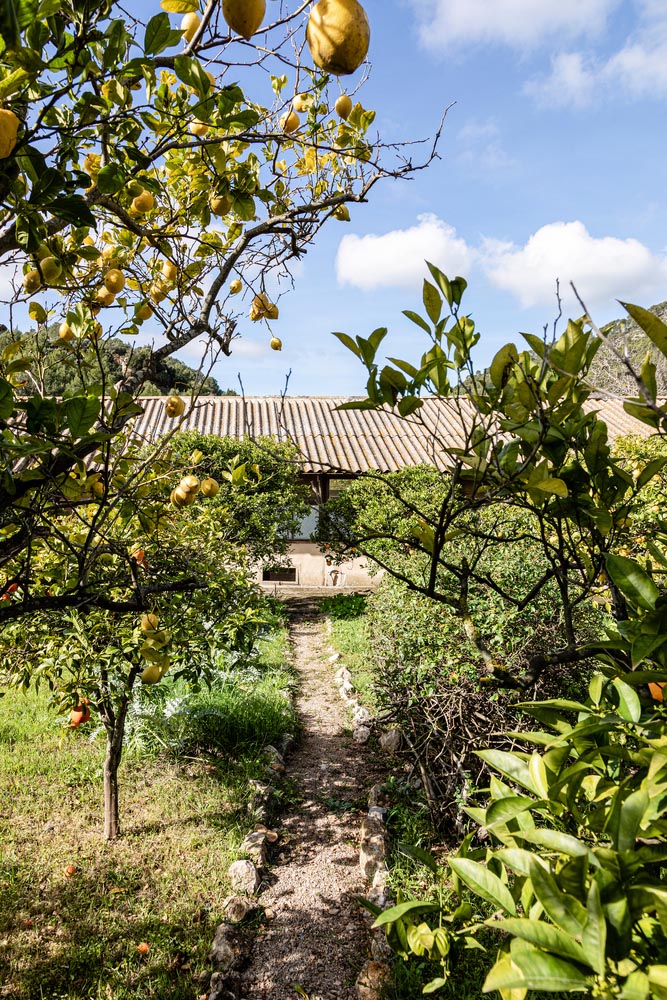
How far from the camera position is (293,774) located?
15.3 ft

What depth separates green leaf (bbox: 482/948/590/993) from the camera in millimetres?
519

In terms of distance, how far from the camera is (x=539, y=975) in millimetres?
524

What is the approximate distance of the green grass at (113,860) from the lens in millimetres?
2662

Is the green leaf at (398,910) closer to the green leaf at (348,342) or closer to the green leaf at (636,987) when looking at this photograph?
the green leaf at (636,987)

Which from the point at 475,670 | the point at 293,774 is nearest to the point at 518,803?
the point at 475,670

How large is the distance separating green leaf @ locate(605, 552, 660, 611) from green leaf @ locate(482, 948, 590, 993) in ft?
1.39

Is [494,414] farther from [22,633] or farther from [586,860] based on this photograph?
[22,633]

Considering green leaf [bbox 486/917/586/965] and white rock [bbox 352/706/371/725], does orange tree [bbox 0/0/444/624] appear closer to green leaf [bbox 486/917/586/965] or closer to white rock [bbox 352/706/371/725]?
green leaf [bbox 486/917/586/965]

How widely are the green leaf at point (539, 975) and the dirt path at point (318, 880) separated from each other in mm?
2692

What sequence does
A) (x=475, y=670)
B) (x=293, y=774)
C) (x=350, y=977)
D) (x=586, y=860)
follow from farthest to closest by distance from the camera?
(x=293, y=774), (x=475, y=670), (x=350, y=977), (x=586, y=860)

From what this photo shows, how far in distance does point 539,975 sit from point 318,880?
11.2ft

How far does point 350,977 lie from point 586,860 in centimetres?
282

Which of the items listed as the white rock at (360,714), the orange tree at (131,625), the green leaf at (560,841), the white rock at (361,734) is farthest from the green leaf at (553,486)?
the white rock at (360,714)

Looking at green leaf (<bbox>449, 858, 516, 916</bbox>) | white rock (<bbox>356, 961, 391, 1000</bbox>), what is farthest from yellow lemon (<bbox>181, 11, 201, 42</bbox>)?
white rock (<bbox>356, 961, 391, 1000</bbox>)
